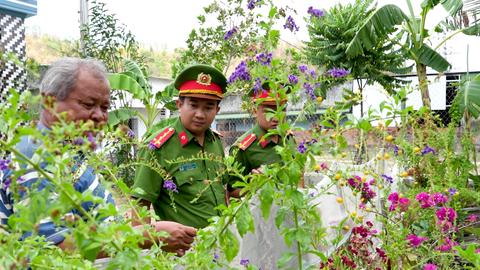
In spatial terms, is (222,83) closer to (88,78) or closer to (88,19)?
(88,78)

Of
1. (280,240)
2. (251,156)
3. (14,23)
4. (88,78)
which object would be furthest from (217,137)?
(14,23)

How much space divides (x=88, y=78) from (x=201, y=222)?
1.04 meters

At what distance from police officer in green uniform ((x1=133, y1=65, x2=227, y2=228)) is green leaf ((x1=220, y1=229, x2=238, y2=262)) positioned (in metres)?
1.13

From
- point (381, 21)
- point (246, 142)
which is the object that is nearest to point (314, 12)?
point (246, 142)

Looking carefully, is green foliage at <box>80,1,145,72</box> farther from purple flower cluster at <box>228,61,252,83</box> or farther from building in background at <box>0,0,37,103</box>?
purple flower cluster at <box>228,61,252,83</box>

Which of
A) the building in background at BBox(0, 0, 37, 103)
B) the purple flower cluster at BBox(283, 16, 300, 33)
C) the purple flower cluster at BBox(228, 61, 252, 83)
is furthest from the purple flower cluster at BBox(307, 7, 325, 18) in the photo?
the building in background at BBox(0, 0, 37, 103)

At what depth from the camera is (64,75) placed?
159 centimetres

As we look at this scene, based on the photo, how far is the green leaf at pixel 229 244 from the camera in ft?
3.93

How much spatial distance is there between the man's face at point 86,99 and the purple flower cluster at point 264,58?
1.65 feet

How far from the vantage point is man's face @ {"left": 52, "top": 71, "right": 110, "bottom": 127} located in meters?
1.58

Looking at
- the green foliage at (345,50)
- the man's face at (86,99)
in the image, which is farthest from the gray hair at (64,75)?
the green foliage at (345,50)

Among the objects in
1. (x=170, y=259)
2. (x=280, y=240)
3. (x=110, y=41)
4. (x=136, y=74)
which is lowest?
(x=280, y=240)

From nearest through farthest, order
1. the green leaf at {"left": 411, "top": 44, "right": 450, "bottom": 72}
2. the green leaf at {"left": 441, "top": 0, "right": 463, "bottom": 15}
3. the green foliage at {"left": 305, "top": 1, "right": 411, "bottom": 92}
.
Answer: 1. the green leaf at {"left": 441, "top": 0, "right": 463, "bottom": 15}
2. the green leaf at {"left": 411, "top": 44, "right": 450, "bottom": 72}
3. the green foliage at {"left": 305, "top": 1, "right": 411, "bottom": 92}

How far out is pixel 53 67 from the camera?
1.67 metres
